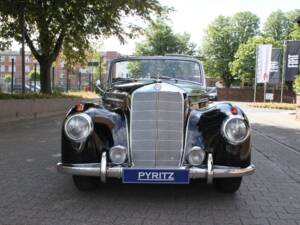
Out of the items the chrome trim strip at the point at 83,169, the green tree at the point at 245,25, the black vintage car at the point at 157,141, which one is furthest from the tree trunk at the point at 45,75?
A: the green tree at the point at 245,25

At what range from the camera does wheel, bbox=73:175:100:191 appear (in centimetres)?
562

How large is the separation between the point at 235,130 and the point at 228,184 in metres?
0.76

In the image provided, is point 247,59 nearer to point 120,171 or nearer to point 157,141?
point 157,141

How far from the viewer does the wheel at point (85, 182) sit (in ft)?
18.4

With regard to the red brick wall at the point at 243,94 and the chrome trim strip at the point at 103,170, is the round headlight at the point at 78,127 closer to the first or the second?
the chrome trim strip at the point at 103,170

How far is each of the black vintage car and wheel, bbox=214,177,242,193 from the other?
0.02 metres

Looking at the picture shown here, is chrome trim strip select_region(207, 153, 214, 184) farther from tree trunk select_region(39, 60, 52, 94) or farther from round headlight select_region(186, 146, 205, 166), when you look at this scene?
tree trunk select_region(39, 60, 52, 94)

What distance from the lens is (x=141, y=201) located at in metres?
5.35

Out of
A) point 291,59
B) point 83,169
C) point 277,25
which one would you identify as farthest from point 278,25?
point 83,169

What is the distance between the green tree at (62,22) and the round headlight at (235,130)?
13.5 metres

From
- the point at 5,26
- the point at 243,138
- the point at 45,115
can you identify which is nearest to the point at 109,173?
the point at 243,138

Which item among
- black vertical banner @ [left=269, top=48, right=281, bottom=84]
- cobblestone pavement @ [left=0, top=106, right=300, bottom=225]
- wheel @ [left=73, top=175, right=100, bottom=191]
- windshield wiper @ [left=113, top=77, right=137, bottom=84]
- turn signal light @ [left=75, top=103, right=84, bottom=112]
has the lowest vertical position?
cobblestone pavement @ [left=0, top=106, right=300, bottom=225]

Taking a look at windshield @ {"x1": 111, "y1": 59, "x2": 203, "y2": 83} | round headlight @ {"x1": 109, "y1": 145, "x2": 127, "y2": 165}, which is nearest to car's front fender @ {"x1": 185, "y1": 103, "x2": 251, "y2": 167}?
round headlight @ {"x1": 109, "y1": 145, "x2": 127, "y2": 165}

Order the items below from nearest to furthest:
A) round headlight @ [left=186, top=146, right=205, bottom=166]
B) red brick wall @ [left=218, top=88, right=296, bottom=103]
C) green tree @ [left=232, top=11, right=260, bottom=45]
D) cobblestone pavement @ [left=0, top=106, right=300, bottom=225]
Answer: cobblestone pavement @ [left=0, top=106, right=300, bottom=225]
round headlight @ [left=186, top=146, right=205, bottom=166]
red brick wall @ [left=218, top=88, right=296, bottom=103]
green tree @ [left=232, top=11, right=260, bottom=45]
